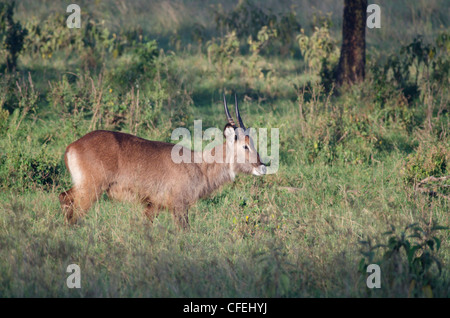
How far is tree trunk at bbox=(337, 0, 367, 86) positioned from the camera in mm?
9523

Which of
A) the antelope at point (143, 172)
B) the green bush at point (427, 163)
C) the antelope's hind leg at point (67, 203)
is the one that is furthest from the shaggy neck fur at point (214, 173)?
the green bush at point (427, 163)

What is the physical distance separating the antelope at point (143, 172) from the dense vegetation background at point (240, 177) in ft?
0.53

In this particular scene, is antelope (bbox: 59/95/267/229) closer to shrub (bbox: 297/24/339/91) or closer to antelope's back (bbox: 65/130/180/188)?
antelope's back (bbox: 65/130/180/188)

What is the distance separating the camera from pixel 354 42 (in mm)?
9578

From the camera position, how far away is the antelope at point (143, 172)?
536cm

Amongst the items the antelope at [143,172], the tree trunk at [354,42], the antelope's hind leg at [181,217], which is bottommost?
the antelope's hind leg at [181,217]

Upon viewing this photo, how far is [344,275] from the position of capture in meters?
3.92

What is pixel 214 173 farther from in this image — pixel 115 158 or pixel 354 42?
pixel 354 42

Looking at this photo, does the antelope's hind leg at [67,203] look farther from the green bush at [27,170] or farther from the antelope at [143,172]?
the green bush at [27,170]

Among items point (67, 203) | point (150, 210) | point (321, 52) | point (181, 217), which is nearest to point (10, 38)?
point (67, 203)

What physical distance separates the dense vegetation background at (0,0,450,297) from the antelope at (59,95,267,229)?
6.3 inches

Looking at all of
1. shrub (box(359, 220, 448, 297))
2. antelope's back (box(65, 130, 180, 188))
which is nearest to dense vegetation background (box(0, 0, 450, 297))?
shrub (box(359, 220, 448, 297))

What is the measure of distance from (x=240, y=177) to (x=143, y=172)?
1.35m
